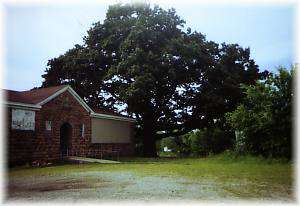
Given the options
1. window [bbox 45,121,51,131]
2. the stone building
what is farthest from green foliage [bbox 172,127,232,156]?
window [bbox 45,121,51,131]

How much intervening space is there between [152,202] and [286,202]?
3.01 m

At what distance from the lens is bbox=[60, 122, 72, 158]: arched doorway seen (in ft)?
75.9

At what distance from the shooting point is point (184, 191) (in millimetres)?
8422

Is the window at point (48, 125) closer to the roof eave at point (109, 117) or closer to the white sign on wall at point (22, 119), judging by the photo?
the white sign on wall at point (22, 119)

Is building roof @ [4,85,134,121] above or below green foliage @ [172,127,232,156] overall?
above

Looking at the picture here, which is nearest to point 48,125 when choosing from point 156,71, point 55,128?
point 55,128

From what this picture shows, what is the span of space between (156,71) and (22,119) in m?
10.9

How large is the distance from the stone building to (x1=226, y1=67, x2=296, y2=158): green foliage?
451 inches

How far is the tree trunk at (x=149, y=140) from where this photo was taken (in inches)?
1200

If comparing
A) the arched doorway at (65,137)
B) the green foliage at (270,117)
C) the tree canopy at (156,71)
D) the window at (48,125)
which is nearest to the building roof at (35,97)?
the window at (48,125)

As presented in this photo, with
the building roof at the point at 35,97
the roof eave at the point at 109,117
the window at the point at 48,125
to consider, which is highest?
the building roof at the point at 35,97

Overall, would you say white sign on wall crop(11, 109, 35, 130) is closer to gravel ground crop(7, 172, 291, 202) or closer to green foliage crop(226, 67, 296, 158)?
gravel ground crop(7, 172, 291, 202)

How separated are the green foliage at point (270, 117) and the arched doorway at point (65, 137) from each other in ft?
38.5

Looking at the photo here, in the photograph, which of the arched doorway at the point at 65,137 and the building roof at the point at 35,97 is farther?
the arched doorway at the point at 65,137
